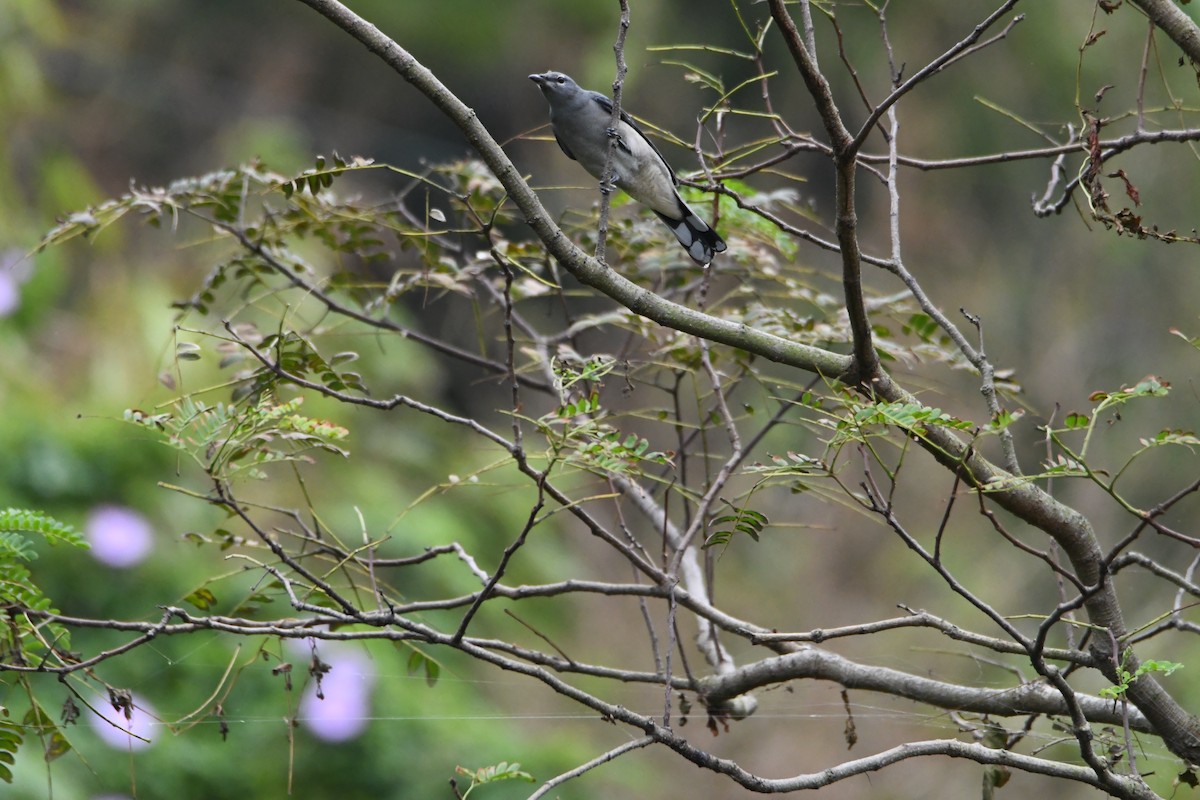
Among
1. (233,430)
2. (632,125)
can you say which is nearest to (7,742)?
(233,430)

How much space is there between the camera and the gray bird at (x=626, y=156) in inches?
72.4

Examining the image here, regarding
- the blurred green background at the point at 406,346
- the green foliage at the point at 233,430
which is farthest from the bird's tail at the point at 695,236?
the green foliage at the point at 233,430

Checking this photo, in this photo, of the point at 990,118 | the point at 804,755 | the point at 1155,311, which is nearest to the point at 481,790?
the point at 804,755

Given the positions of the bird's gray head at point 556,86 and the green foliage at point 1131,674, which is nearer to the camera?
the green foliage at point 1131,674

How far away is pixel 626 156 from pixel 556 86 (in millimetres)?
327

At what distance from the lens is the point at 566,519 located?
6402 millimetres

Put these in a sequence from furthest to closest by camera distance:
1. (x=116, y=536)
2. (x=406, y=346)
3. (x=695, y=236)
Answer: (x=406, y=346)
(x=116, y=536)
(x=695, y=236)

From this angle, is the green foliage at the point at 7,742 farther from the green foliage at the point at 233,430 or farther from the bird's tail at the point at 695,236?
the bird's tail at the point at 695,236

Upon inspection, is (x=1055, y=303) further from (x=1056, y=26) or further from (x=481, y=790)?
(x=481, y=790)

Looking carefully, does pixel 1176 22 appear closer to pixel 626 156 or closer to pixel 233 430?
pixel 626 156

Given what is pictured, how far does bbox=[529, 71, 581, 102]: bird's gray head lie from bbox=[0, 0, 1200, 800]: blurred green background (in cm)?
58

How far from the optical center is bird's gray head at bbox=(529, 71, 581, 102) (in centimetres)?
212

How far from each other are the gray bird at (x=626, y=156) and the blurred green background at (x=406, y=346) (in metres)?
0.54

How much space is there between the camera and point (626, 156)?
1.91m
